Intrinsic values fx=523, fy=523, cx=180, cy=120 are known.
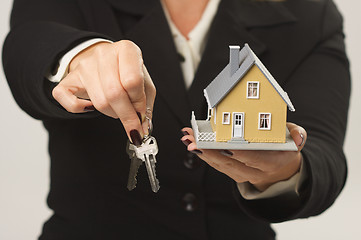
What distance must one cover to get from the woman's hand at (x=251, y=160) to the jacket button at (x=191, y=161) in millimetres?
282

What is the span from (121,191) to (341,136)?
0.53 meters

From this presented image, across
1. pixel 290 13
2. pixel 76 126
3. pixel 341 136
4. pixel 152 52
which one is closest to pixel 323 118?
pixel 341 136

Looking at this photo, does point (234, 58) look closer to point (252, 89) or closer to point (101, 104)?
point (252, 89)

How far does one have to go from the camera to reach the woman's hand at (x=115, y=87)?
0.68 m

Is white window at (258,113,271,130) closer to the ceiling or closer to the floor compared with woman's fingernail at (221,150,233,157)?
closer to the ceiling

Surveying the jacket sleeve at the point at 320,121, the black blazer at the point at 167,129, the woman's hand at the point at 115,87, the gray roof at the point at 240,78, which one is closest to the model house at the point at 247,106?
the gray roof at the point at 240,78

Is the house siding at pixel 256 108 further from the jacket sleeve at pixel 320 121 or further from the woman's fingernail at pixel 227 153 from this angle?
the jacket sleeve at pixel 320 121

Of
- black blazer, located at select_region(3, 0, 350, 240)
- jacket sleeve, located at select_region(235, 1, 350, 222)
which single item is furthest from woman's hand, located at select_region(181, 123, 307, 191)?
black blazer, located at select_region(3, 0, 350, 240)

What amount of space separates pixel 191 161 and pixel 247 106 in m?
A: 0.40

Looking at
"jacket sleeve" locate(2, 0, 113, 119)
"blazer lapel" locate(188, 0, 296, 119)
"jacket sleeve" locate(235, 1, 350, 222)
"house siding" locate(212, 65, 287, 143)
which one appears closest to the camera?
"house siding" locate(212, 65, 287, 143)

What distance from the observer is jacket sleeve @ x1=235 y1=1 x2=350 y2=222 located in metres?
0.98

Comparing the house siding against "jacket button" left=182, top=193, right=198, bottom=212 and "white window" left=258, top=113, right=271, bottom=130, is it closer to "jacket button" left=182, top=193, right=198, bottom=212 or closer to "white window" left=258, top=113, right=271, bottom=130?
"white window" left=258, top=113, right=271, bottom=130

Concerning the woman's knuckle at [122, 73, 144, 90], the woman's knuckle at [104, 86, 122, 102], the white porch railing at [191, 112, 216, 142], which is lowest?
the white porch railing at [191, 112, 216, 142]

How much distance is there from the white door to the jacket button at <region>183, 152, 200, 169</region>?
0.39 metres
